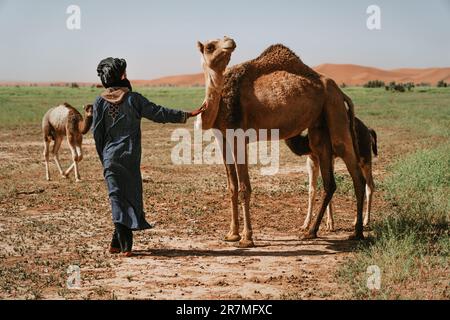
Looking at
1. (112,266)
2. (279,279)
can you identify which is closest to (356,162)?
(279,279)

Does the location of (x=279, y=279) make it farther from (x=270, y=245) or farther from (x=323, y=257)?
(x=270, y=245)

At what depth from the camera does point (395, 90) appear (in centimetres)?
6694

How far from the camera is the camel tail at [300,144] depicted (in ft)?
28.0

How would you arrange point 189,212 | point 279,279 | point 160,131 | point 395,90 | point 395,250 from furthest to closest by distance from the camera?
point 395,90
point 160,131
point 189,212
point 395,250
point 279,279

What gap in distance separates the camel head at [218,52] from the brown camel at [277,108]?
12mm

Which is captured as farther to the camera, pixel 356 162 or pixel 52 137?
pixel 52 137

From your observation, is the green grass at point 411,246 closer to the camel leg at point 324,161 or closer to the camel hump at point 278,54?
the camel leg at point 324,161

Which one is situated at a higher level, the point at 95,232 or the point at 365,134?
the point at 365,134

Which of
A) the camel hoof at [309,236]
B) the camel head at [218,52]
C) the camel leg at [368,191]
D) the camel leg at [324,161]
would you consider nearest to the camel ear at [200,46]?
the camel head at [218,52]

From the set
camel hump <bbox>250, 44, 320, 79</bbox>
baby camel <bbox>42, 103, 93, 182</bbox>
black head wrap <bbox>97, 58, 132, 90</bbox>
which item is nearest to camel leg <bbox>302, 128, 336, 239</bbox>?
camel hump <bbox>250, 44, 320, 79</bbox>

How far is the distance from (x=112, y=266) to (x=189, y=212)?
3.17m

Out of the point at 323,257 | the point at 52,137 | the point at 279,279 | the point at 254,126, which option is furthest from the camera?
the point at 52,137

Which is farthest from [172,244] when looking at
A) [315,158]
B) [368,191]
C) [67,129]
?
[67,129]

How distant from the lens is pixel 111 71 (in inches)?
276
